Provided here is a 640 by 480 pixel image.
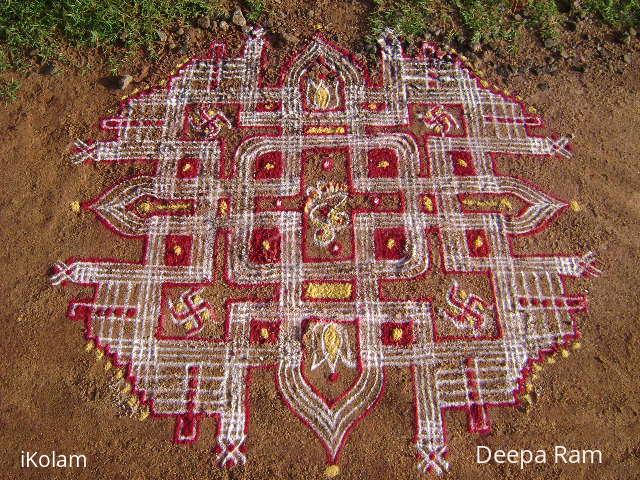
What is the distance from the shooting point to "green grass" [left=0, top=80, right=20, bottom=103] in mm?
5355

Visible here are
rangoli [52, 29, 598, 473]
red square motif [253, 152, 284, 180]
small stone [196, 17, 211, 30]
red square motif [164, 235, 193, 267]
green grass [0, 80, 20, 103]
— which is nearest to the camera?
rangoli [52, 29, 598, 473]

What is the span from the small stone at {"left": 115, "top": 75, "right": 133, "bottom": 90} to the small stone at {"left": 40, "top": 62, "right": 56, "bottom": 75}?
0.67m

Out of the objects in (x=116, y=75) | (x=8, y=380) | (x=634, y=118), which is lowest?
(x=8, y=380)

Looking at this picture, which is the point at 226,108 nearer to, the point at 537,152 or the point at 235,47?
the point at 235,47

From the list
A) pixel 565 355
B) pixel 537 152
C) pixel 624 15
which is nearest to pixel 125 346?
pixel 565 355

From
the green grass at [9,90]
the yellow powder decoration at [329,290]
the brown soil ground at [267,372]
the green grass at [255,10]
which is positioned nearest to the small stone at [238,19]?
the green grass at [255,10]

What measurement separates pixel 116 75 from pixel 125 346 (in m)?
2.87

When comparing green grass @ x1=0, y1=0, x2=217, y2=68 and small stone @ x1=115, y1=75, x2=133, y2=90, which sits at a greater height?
green grass @ x1=0, y1=0, x2=217, y2=68

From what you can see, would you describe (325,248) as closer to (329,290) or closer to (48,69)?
(329,290)

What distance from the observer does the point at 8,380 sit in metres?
4.29

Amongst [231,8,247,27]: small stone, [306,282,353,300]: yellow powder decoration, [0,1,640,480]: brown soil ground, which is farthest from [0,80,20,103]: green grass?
[306,282,353,300]: yellow powder decoration

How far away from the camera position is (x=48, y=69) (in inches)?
216

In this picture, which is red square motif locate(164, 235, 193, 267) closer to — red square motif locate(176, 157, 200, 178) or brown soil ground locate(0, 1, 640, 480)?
brown soil ground locate(0, 1, 640, 480)

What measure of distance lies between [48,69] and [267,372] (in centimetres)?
395
